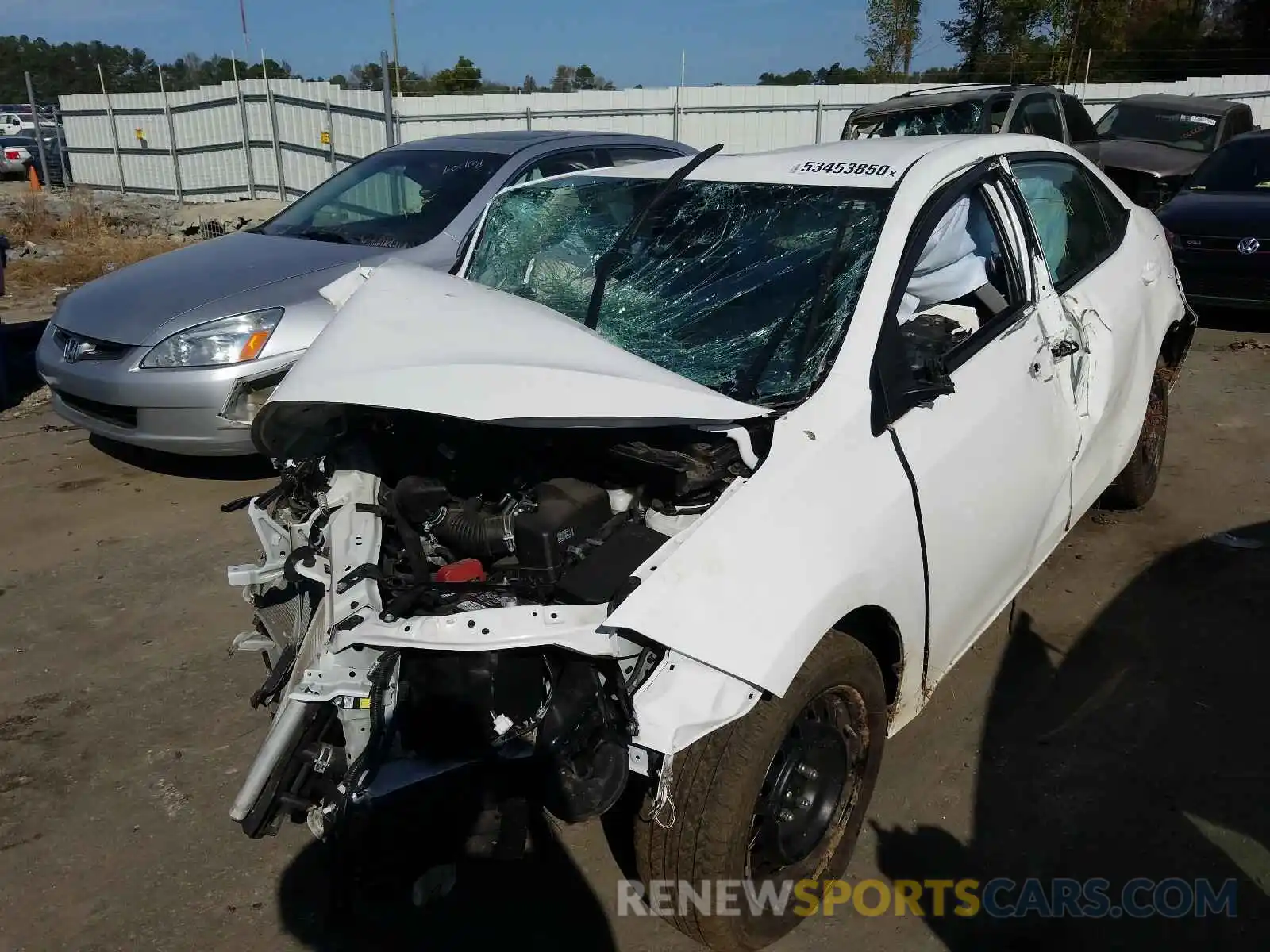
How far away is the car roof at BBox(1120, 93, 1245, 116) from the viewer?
39.3ft

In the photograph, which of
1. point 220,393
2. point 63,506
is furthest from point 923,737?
point 63,506

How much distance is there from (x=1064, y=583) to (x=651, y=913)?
2451 mm

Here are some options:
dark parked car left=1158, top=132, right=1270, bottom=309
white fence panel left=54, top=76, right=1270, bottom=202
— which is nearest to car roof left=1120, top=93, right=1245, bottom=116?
dark parked car left=1158, top=132, right=1270, bottom=309

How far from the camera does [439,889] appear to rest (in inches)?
87.9

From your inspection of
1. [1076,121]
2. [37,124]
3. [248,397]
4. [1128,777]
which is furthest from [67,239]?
[1128,777]

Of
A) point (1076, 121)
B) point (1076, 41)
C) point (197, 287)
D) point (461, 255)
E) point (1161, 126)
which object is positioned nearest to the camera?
point (461, 255)

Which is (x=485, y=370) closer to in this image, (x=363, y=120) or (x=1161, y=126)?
(x=1161, y=126)

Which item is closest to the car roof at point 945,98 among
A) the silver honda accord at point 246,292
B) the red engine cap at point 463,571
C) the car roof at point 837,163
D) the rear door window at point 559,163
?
the silver honda accord at point 246,292

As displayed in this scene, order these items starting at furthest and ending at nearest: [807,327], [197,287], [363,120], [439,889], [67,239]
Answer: [363,120] < [67,239] < [197,287] < [807,327] < [439,889]

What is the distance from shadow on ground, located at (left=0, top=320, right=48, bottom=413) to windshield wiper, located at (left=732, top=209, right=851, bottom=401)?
21.1 ft

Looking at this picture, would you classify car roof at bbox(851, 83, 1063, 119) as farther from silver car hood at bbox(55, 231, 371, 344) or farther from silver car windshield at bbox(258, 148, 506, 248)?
silver car hood at bbox(55, 231, 371, 344)

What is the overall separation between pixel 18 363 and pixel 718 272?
747 centimetres

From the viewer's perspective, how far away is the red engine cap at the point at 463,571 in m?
2.45

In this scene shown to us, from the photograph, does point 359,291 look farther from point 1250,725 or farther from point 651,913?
point 1250,725
